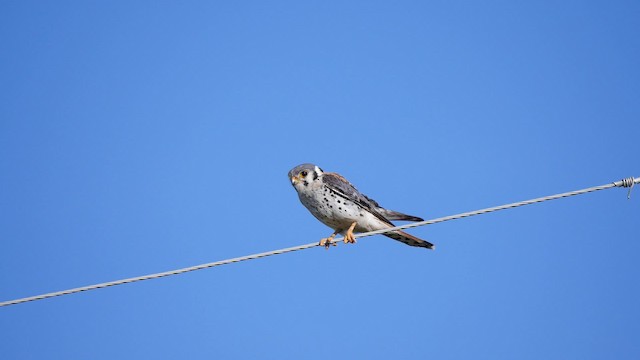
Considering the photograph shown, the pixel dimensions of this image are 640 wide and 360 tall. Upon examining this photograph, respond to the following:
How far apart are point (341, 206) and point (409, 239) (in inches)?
34.7

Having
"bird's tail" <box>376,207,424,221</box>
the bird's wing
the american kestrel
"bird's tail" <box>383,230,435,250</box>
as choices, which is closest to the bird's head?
the american kestrel

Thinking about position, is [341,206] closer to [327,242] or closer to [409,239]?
[327,242]

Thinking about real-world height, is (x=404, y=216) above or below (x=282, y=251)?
above

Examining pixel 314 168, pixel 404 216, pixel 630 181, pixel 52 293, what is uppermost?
pixel 314 168

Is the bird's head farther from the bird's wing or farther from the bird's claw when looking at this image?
the bird's claw

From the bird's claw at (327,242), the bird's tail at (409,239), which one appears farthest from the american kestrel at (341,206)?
the bird's claw at (327,242)

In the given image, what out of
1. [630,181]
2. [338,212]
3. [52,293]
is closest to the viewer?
[52,293]

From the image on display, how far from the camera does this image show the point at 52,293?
18.8 feet

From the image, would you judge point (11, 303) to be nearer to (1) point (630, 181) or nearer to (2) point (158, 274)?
(2) point (158, 274)

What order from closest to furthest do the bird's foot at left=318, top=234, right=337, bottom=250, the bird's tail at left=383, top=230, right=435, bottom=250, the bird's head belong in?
the bird's foot at left=318, top=234, right=337, bottom=250 < the bird's tail at left=383, top=230, right=435, bottom=250 < the bird's head

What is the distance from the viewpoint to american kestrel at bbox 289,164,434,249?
8.80m

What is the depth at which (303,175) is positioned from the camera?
9117 millimetres

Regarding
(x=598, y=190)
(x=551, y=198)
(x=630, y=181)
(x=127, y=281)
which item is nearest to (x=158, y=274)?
(x=127, y=281)

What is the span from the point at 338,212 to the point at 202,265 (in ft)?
9.96
